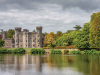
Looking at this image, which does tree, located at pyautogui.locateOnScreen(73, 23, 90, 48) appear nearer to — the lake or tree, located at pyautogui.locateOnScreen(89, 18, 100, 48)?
tree, located at pyautogui.locateOnScreen(89, 18, 100, 48)

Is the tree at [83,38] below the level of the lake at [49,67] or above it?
above

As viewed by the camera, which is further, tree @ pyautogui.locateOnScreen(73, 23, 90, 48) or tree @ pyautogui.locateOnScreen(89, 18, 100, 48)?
tree @ pyautogui.locateOnScreen(73, 23, 90, 48)

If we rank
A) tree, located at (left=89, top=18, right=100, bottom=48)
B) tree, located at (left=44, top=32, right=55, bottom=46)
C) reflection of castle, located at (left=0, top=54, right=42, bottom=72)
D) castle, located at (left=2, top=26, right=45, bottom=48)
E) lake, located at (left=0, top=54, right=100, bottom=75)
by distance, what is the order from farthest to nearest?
castle, located at (left=2, top=26, right=45, bottom=48) → tree, located at (left=44, top=32, right=55, bottom=46) → tree, located at (left=89, top=18, right=100, bottom=48) → reflection of castle, located at (left=0, top=54, right=42, bottom=72) → lake, located at (left=0, top=54, right=100, bottom=75)

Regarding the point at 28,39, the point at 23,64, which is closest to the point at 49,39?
the point at 28,39

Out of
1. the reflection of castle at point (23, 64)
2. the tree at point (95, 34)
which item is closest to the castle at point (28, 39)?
the tree at point (95, 34)

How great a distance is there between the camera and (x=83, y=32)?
2472 inches

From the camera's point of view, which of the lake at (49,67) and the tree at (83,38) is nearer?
the lake at (49,67)

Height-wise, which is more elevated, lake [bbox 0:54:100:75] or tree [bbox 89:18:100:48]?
tree [bbox 89:18:100:48]

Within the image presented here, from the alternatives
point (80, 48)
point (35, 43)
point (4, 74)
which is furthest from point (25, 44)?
point (4, 74)

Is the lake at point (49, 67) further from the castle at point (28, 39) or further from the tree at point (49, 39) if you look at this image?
the castle at point (28, 39)

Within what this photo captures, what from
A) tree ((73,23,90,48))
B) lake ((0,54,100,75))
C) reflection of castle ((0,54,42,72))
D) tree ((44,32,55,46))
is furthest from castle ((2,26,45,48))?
lake ((0,54,100,75))

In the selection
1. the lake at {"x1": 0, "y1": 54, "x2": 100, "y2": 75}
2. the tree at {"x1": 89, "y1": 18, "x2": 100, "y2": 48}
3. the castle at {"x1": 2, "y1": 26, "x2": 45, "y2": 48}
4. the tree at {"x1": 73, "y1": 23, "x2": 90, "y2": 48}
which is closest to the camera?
the lake at {"x1": 0, "y1": 54, "x2": 100, "y2": 75}

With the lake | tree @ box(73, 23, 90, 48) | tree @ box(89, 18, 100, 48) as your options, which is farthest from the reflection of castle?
tree @ box(73, 23, 90, 48)

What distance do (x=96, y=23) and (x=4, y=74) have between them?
45344 mm
